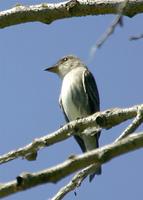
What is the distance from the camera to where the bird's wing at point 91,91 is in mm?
9344

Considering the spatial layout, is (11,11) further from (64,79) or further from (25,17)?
(64,79)

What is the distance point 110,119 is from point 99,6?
0.96m

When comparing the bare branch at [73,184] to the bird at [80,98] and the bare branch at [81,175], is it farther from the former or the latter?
the bird at [80,98]

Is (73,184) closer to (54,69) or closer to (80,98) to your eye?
(80,98)

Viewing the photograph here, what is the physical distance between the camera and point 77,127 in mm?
3691

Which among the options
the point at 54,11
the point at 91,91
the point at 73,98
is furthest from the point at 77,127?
the point at 91,91

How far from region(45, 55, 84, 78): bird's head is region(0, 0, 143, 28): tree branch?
6.50 meters

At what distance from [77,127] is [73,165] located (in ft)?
5.94

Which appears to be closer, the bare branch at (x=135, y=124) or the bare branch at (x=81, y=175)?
the bare branch at (x=81, y=175)

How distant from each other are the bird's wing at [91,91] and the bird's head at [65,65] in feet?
2.49

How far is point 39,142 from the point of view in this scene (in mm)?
3539

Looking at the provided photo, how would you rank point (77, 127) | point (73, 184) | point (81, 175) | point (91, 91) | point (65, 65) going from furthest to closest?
point (65, 65) < point (91, 91) < point (77, 127) < point (81, 175) < point (73, 184)

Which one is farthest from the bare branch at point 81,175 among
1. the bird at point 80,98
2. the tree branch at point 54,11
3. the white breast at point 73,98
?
the white breast at point 73,98

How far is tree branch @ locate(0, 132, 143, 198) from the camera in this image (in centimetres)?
182
